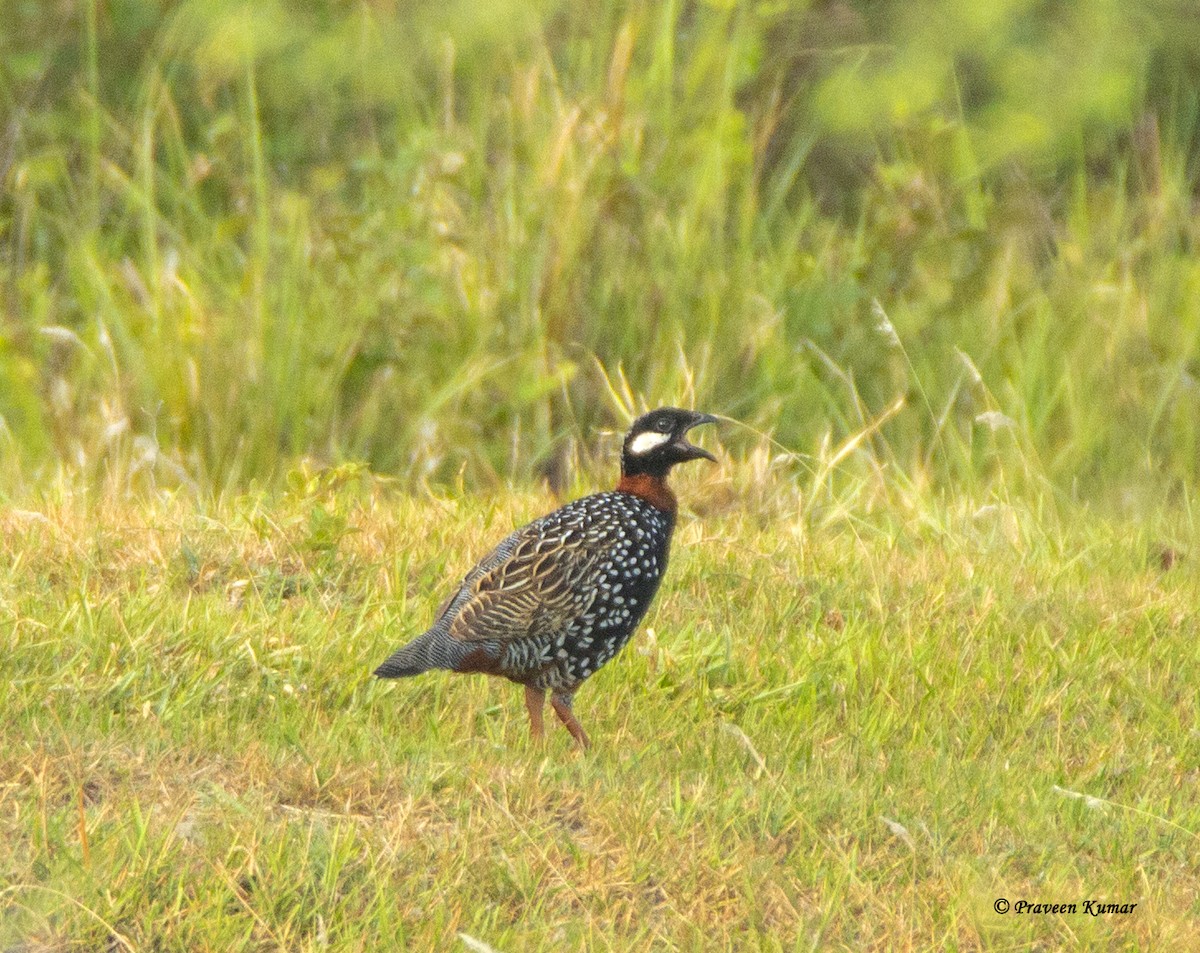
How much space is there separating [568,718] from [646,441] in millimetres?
853

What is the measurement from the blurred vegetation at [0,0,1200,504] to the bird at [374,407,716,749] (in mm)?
2407

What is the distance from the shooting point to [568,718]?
4.84 m

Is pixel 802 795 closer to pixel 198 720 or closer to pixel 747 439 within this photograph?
pixel 198 720

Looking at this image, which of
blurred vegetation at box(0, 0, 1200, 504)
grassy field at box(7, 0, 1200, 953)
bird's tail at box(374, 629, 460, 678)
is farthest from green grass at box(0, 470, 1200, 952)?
blurred vegetation at box(0, 0, 1200, 504)

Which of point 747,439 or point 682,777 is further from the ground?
point 682,777

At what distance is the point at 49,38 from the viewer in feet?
33.6

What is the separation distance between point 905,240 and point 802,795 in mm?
4874

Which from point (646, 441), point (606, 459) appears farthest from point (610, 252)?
point (646, 441)

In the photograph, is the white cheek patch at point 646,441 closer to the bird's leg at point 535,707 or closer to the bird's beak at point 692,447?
the bird's beak at point 692,447

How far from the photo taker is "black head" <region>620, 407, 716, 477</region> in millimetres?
5203

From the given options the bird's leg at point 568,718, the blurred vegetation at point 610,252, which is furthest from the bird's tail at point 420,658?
the blurred vegetation at point 610,252

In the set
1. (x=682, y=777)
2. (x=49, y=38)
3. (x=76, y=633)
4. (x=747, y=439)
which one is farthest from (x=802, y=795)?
(x=49, y=38)

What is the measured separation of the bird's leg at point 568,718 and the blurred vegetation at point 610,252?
2579 millimetres

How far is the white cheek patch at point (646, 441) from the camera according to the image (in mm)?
5207
